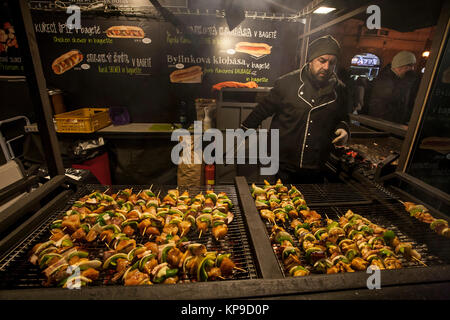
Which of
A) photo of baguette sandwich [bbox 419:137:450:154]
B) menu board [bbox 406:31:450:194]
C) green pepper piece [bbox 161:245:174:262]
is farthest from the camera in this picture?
photo of baguette sandwich [bbox 419:137:450:154]

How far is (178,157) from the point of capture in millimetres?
5449

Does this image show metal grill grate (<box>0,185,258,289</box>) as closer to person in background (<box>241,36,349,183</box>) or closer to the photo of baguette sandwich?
person in background (<box>241,36,349,183</box>)

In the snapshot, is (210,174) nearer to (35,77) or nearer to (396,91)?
(35,77)

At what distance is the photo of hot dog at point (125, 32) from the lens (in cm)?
550

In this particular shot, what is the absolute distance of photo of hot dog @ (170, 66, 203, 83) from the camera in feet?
19.2

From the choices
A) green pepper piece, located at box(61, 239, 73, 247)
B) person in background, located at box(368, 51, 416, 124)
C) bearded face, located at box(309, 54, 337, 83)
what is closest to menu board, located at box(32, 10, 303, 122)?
person in background, located at box(368, 51, 416, 124)

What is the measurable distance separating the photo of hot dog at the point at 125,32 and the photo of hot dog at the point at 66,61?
3.10 feet

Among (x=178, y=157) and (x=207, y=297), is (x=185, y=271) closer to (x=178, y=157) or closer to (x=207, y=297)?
(x=207, y=297)

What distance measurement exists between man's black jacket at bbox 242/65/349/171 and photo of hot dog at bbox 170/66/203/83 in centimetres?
272

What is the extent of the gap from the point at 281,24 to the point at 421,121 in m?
4.57

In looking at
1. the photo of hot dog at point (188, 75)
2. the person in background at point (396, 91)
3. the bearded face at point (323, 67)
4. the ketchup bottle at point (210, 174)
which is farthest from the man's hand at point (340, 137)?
the photo of hot dog at point (188, 75)

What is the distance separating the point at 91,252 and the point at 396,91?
23.2 feet

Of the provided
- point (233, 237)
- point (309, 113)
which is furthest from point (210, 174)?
point (233, 237)
